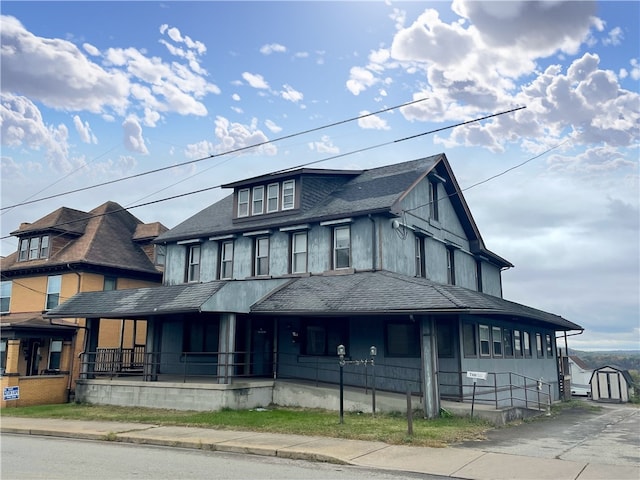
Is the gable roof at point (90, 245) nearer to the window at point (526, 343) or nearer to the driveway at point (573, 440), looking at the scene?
the window at point (526, 343)

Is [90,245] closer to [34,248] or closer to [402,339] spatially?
[34,248]

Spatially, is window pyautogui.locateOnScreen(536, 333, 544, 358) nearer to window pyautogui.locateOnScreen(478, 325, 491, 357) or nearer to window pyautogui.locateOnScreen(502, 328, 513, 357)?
window pyautogui.locateOnScreen(502, 328, 513, 357)

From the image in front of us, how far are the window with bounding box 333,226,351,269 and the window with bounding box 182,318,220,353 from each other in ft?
19.3

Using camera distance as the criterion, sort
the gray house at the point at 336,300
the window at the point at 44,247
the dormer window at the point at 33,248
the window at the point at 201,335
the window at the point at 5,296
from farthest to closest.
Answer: the window at the point at 5,296, the dormer window at the point at 33,248, the window at the point at 44,247, the window at the point at 201,335, the gray house at the point at 336,300

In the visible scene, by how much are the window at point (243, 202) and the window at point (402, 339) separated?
9.49 metres

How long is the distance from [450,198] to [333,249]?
7967 millimetres

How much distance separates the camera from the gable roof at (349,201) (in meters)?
22.0


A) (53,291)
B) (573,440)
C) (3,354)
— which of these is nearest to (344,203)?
(573,440)

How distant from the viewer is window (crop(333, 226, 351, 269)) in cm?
2175

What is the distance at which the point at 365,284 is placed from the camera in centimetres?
1906

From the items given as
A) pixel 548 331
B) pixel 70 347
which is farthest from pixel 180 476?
pixel 548 331

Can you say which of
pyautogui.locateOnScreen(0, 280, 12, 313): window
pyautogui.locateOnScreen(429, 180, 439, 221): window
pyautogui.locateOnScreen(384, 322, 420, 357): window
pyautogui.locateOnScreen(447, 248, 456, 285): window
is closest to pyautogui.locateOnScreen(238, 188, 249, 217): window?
pyautogui.locateOnScreen(429, 180, 439, 221): window

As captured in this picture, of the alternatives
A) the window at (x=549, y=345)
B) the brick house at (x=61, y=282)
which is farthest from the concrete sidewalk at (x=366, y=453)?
the window at (x=549, y=345)

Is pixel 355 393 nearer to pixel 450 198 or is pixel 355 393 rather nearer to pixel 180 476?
pixel 180 476
